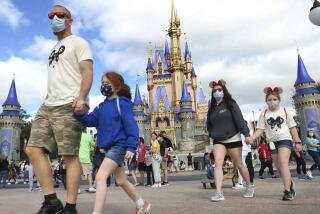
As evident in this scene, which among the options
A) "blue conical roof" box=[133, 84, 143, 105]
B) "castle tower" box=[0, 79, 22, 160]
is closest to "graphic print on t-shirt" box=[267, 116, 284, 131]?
"castle tower" box=[0, 79, 22, 160]

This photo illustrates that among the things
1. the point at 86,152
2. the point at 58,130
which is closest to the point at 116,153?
the point at 58,130

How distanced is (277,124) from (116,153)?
304 cm

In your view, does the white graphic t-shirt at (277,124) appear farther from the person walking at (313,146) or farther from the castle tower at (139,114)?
the castle tower at (139,114)

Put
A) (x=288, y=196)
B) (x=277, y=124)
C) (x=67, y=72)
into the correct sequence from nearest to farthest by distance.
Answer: (x=67, y=72) < (x=288, y=196) < (x=277, y=124)

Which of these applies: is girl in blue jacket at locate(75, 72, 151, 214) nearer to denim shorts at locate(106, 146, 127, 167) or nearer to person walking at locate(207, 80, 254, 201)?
denim shorts at locate(106, 146, 127, 167)

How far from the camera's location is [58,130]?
3.51m

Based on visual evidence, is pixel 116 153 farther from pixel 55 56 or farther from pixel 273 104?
pixel 273 104

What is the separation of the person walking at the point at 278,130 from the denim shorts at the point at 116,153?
2528 millimetres

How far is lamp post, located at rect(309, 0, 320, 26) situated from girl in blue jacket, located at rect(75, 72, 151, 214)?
161 inches

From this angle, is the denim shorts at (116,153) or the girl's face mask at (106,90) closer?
the denim shorts at (116,153)

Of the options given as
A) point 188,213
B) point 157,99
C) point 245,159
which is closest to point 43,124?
point 188,213

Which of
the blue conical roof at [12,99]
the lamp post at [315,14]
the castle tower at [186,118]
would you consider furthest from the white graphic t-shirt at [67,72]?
the castle tower at [186,118]

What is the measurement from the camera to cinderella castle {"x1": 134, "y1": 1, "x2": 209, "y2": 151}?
60062 mm

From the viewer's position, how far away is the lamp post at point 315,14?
5957mm
